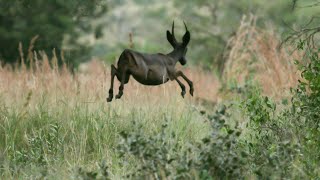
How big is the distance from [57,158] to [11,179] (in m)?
0.71

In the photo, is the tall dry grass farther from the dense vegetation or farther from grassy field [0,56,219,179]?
grassy field [0,56,219,179]

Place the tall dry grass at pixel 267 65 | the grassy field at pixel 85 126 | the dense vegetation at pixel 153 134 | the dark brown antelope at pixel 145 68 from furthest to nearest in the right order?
the tall dry grass at pixel 267 65, the grassy field at pixel 85 126, the dense vegetation at pixel 153 134, the dark brown antelope at pixel 145 68

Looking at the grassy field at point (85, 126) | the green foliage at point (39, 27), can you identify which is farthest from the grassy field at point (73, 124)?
the green foliage at point (39, 27)

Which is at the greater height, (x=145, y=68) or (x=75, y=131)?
(x=145, y=68)

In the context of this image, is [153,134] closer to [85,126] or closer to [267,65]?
[85,126]

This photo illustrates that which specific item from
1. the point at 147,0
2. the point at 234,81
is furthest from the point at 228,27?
the point at 147,0

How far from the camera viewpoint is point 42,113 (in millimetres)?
8188

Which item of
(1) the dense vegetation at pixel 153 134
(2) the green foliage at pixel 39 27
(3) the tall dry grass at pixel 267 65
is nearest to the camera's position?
(1) the dense vegetation at pixel 153 134

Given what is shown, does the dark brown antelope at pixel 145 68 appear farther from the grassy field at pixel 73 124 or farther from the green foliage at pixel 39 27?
the green foliage at pixel 39 27

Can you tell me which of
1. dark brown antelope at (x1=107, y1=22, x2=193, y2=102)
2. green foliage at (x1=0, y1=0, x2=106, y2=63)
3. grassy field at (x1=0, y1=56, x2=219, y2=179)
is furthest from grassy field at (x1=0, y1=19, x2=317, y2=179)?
green foliage at (x1=0, y1=0, x2=106, y2=63)

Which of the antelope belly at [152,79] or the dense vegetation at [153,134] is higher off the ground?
the antelope belly at [152,79]

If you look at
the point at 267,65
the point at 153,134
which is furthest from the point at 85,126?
the point at 267,65

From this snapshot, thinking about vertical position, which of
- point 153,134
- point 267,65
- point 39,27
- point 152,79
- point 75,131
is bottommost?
point 75,131

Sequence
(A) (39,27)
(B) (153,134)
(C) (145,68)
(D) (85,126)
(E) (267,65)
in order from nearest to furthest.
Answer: (C) (145,68), (B) (153,134), (D) (85,126), (E) (267,65), (A) (39,27)
